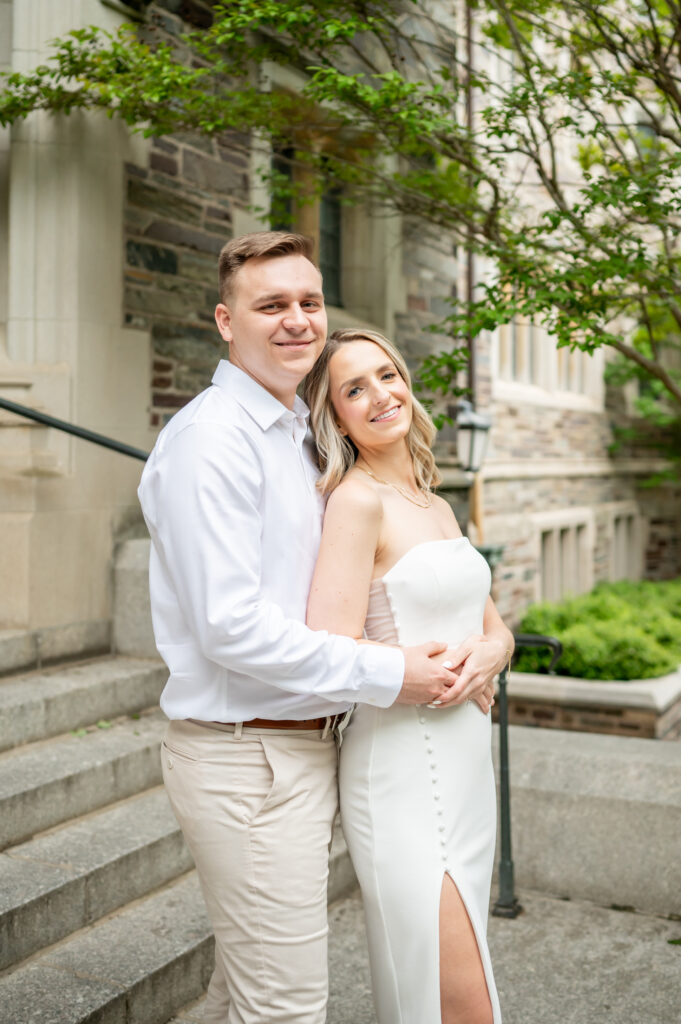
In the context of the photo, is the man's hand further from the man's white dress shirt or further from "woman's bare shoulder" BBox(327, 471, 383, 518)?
"woman's bare shoulder" BBox(327, 471, 383, 518)

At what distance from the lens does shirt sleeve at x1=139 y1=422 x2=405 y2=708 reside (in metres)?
1.78

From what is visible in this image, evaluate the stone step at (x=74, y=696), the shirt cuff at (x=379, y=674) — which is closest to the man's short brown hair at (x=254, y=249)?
the shirt cuff at (x=379, y=674)

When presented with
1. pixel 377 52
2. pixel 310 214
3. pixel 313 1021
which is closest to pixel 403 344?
pixel 310 214

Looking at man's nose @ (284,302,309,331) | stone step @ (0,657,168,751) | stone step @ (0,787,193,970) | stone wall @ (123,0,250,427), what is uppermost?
stone wall @ (123,0,250,427)

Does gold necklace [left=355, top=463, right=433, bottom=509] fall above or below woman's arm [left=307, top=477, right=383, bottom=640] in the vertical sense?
above

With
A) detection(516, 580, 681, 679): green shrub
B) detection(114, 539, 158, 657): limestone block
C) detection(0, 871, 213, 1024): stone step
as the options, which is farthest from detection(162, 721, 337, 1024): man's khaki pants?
detection(516, 580, 681, 679): green shrub

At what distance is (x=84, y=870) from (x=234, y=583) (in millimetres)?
1762

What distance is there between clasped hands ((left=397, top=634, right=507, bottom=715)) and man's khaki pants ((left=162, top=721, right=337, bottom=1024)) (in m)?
0.26

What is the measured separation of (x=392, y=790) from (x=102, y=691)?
8.42 feet

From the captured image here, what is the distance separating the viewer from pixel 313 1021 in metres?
1.90

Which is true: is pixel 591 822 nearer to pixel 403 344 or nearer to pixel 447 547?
pixel 447 547

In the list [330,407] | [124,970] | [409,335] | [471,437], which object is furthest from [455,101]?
[124,970]

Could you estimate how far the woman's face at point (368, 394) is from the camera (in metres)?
2.14

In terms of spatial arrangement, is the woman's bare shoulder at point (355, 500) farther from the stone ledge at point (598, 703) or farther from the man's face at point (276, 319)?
the stone ledge at point (598, 703)
